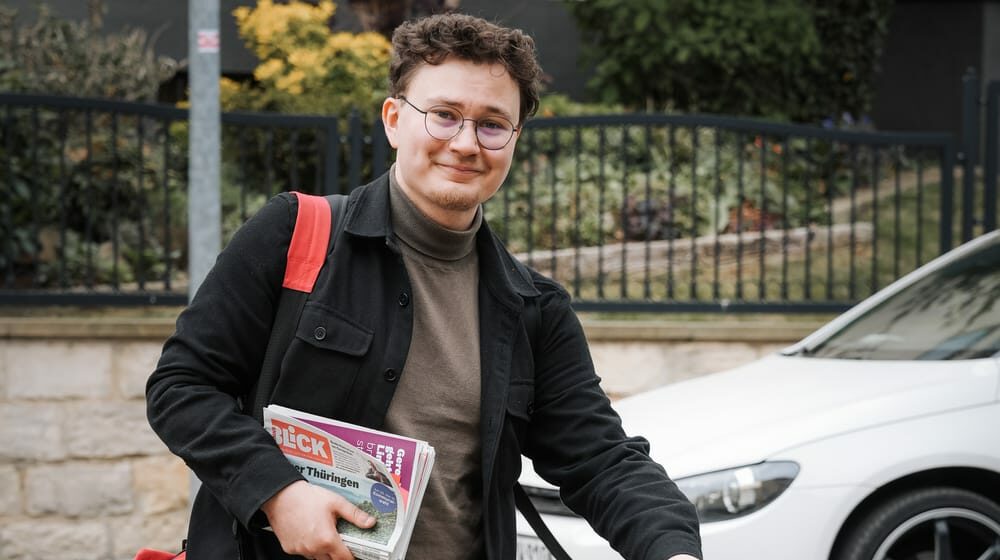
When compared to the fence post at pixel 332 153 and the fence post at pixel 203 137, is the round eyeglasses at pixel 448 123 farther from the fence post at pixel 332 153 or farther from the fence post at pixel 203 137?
the fence post at pixel 332 153

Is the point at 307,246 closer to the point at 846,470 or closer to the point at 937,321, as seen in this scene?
the point at 846,470

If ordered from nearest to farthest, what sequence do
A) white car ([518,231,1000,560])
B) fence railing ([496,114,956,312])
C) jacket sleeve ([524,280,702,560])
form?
1. jacket sleeve ([524,280,702,560])
2. white car ([518,231,1000,560])
3. fence railing ([496,114,956,312])

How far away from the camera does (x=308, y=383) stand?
2.03 m

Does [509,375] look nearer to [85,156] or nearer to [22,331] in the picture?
[22,331]

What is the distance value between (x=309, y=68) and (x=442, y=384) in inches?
248

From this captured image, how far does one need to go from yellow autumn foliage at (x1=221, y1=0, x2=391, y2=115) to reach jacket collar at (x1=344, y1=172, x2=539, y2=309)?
5911 mm

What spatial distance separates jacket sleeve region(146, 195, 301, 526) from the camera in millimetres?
1944

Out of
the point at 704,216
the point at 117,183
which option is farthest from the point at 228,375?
the point at 704,216

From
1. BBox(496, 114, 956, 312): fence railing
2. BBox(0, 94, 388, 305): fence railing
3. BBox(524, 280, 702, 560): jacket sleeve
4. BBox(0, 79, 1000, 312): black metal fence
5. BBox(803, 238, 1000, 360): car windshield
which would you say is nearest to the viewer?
BBox(524, 280, 702, 560): jacket sleeve

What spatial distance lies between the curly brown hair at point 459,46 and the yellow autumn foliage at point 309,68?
5.99 meters

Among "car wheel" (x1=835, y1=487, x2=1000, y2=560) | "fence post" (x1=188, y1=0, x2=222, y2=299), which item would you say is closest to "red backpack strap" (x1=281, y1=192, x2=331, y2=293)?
"car wheel" (x1=835, y1=487, x2=1000, y2=560)

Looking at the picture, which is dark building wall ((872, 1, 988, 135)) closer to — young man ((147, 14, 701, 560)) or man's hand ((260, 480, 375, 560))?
young man ((147, 14, 701, 560))

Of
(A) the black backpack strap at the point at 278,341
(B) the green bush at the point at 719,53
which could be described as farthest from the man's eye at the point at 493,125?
(B) the green bush at the point at 719,53

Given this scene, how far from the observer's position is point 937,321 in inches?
184
